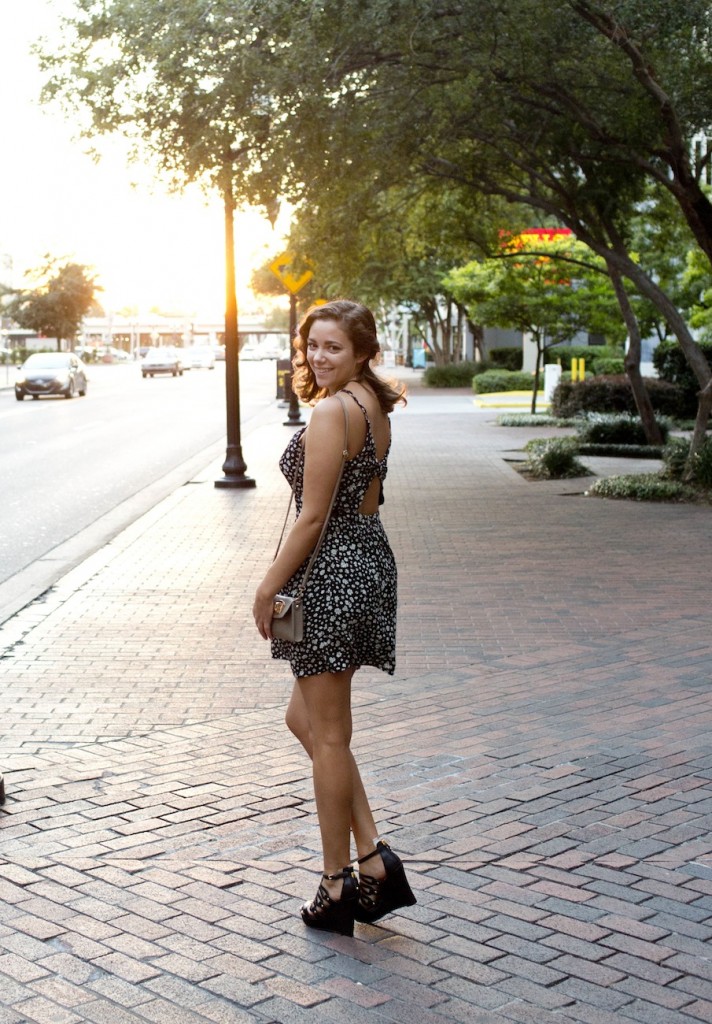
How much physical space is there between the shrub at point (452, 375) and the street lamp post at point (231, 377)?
105 ft

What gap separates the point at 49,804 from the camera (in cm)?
507

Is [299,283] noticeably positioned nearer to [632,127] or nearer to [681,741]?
[632,127]

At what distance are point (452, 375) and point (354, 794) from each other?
44606mm

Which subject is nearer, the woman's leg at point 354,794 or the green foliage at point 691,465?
the woman's leg at point 354,794

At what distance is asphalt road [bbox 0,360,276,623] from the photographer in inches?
462

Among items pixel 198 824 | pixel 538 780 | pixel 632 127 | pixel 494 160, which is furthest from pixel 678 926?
pixel 494 160

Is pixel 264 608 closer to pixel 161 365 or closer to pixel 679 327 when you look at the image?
pixel 679 327

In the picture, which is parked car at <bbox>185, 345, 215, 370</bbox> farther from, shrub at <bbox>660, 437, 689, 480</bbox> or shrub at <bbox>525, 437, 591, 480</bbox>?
shrub at <bbox>660, 437, 689, 480</bbox>

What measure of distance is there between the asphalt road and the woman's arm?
5427mm

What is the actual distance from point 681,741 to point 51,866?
9.11ft

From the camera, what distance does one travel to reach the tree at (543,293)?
1088 inches

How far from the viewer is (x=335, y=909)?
12.8ft

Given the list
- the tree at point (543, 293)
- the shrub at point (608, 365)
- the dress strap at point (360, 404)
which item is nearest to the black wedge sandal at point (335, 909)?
the dress strap at point (360, 404)

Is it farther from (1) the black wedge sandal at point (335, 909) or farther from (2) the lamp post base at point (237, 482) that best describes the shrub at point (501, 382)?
(1) the black wedge sandal at point (335, 909)
